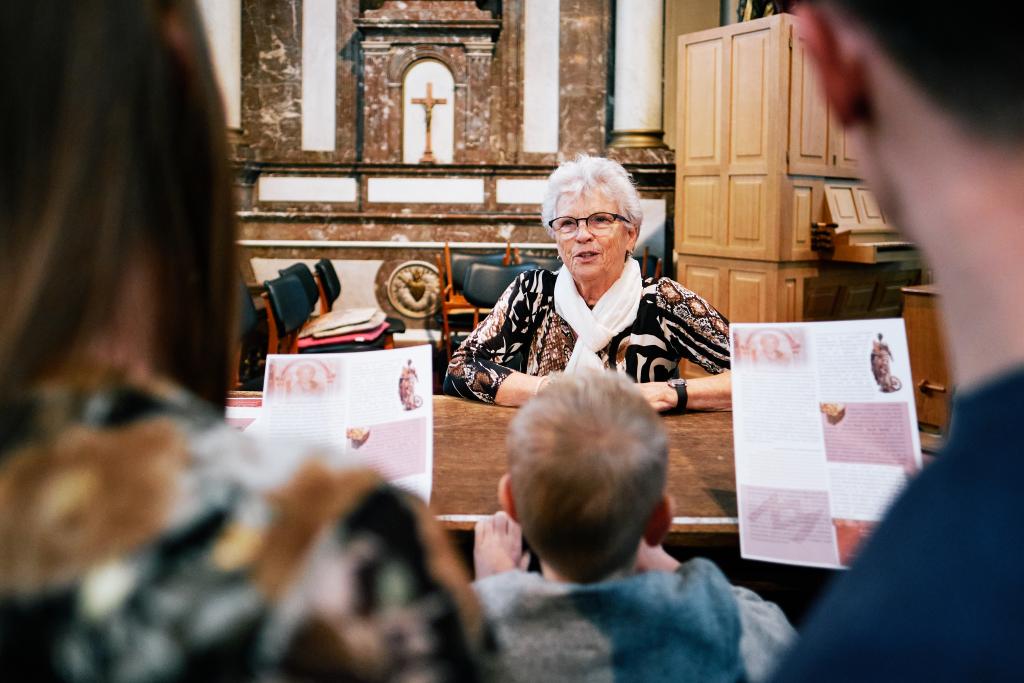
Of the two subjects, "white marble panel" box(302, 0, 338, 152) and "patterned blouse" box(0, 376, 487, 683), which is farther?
"white marble panel" box(302, 0, 338, 152)

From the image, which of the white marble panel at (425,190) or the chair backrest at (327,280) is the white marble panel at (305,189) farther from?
the chair backrest at (327,280)

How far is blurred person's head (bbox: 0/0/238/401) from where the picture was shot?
478 mm

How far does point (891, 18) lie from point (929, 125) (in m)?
0.06

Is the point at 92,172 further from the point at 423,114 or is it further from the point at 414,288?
the point at 423,114

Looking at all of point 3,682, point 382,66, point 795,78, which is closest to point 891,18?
point 3,682

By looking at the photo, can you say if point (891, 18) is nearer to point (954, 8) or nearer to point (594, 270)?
point (954, 8)

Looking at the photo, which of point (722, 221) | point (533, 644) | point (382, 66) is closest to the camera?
point (533, 644)

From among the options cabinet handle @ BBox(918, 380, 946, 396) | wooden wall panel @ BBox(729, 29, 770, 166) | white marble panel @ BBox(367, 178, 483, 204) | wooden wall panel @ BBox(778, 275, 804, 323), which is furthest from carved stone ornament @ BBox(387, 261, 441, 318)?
cabinet handle @ BBox(918, 380, 946, 396)

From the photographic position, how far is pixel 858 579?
0.40 metres

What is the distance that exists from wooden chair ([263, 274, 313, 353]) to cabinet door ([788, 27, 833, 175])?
3.75 m

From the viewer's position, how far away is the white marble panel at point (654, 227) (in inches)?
301

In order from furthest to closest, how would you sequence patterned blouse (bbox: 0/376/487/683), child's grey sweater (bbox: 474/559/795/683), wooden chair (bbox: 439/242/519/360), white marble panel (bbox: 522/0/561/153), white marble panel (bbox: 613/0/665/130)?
white marble panel (bbox: 522/0/561/153) → white marble panel (bbox: 613/0/665/130) → wooden chair (bbox: 439/242/519/360) → child's grey sweater (bbox: 474/559/795/683) → patterned blouse (bbox: 0/376/487/683)

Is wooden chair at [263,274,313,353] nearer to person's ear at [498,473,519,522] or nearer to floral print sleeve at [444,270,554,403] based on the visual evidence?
floral print sleeve at [444,270,554,403]

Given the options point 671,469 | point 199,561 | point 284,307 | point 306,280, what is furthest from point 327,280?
point 199,561
